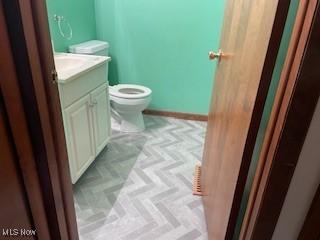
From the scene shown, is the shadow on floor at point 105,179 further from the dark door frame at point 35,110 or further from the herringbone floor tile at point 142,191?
the dark door frame at point 35,110

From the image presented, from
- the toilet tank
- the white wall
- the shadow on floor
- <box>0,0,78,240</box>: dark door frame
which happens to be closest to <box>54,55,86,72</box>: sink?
the toilet tank

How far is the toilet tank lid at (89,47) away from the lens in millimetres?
2367

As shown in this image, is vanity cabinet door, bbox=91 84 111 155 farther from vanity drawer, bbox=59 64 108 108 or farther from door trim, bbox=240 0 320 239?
door trim, bbox=240 0 320 239

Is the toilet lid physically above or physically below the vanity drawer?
below

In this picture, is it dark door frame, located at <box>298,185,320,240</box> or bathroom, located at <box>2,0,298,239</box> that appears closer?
dark door frame, located at <box>298,185,320,240</box>

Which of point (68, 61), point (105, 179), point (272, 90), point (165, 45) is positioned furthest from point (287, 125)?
point (165, 45)

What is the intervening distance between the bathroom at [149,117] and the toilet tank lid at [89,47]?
56 millimetres

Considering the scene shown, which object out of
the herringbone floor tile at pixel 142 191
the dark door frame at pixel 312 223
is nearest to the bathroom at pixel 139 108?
the herringbone floor tile at pixel 142 191

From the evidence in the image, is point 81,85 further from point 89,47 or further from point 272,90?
point 272,90

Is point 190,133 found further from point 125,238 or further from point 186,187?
point 125,238

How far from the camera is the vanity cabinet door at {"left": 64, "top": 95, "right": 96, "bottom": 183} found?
163 centimetres

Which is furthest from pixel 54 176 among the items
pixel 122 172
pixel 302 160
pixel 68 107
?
pixel 122 172

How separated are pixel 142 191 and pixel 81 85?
2.85ft

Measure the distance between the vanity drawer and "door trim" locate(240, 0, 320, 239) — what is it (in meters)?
1.16
